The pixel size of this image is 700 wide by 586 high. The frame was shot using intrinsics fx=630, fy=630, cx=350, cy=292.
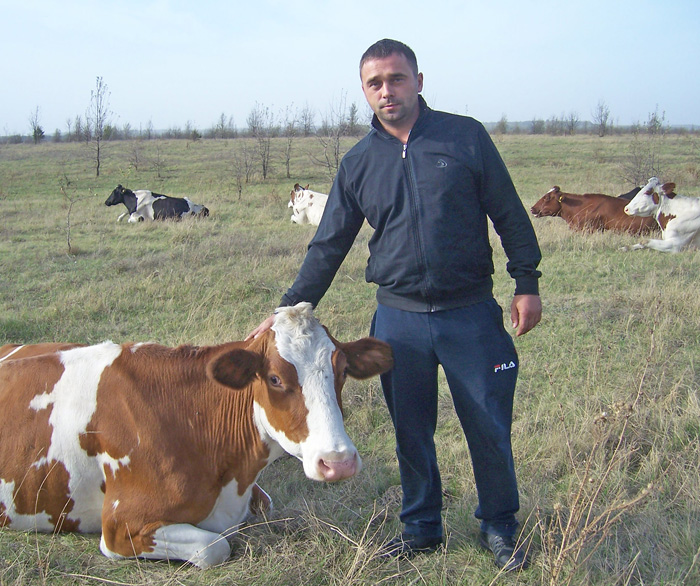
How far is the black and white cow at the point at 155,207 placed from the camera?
15.6 metres

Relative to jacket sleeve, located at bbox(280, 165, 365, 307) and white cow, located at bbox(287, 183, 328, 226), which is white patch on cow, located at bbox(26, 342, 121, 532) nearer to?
jacket sleeve, located at bbox(280, 165, 365, 307)

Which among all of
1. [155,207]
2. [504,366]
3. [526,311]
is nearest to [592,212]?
[155,207]

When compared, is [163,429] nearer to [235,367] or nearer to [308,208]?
[235,367]

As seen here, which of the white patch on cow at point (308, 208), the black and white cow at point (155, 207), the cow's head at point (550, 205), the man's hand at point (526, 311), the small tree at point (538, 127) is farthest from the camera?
the small tree at point (538, 127)

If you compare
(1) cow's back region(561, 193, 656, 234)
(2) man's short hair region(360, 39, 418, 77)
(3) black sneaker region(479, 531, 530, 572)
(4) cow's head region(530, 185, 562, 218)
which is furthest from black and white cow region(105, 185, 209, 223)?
(3) black sneaker region(479, 531, 530, 572)

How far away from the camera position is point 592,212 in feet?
41.7

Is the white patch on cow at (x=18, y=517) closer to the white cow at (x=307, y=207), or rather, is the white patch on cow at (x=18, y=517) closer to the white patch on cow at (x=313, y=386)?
the white patch on cow at (x=313, y=386)

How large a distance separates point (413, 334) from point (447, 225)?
1.84 ft

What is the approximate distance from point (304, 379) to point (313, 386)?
57 millimetres

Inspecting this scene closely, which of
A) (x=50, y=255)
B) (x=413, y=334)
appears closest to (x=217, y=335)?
(x=413, y=334)

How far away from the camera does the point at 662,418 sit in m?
4.26

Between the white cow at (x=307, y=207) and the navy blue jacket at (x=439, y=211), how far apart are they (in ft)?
39.5

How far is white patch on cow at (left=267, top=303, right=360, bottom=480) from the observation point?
8.81 feet

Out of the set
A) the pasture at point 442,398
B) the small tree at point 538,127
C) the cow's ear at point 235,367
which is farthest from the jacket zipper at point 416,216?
the small tree at point 538,127
